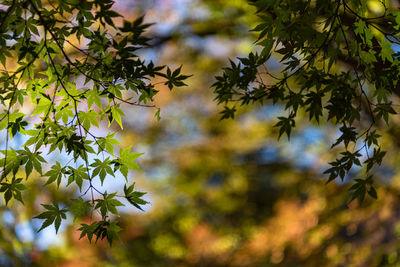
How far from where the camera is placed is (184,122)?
5500mm

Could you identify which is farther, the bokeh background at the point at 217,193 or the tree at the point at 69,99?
the bokeh background at the point at 217,193

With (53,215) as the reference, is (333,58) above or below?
above

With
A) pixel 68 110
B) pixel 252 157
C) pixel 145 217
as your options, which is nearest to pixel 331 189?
pixel 252 157

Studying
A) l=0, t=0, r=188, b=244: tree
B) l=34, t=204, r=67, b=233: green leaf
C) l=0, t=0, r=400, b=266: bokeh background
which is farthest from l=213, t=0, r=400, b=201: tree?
l=0, t=0, r=400, b=266: bokeh background

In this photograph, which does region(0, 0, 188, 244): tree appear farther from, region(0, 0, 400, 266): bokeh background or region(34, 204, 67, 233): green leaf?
region(0, 0, 400, 266): bokeh background

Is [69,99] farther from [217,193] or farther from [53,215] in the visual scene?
[217,193]

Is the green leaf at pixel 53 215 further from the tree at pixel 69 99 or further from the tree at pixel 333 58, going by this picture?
the tree at pixel 333 58

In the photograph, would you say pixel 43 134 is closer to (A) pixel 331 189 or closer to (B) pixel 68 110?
(B) pixel 68 110

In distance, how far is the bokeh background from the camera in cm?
461

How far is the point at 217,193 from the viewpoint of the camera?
19.1 ft

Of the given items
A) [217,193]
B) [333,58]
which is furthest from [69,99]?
[217,193]

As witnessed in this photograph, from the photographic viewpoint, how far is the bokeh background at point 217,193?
15.1 ft

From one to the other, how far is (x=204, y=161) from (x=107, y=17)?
4766mm

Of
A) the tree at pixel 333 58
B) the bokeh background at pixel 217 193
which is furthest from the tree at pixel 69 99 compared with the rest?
the bokeh background at pixel 217 193
